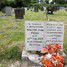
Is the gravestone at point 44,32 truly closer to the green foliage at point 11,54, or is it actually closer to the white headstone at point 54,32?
the white headstone at point 54,32

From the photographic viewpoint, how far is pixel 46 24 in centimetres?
543

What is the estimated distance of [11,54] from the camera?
225 inches

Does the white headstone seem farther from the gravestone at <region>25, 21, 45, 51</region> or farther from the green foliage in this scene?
the green foliage

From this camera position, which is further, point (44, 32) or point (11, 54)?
point (11, 54)

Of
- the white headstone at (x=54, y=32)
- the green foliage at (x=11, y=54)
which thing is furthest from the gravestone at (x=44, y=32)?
the green foliage at (x=11, y=54)

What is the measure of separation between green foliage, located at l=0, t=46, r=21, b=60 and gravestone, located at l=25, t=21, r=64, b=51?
0.49 meters

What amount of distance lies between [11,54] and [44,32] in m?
1.00

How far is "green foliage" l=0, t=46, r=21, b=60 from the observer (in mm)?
5570

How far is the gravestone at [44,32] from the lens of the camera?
5.45 metres

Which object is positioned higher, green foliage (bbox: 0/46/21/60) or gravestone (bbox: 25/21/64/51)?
gravestone (bbox: 25/21/64/51)

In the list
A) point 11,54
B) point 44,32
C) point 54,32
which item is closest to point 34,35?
point 44,32

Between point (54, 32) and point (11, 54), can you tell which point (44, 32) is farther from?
point (11, 54)

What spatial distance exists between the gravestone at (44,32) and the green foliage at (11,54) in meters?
0.49

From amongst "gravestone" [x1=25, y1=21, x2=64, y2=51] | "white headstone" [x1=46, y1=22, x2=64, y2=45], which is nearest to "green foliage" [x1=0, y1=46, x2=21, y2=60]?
"gravestone" [x1=25, y1=21, x2=64, y2=51]
